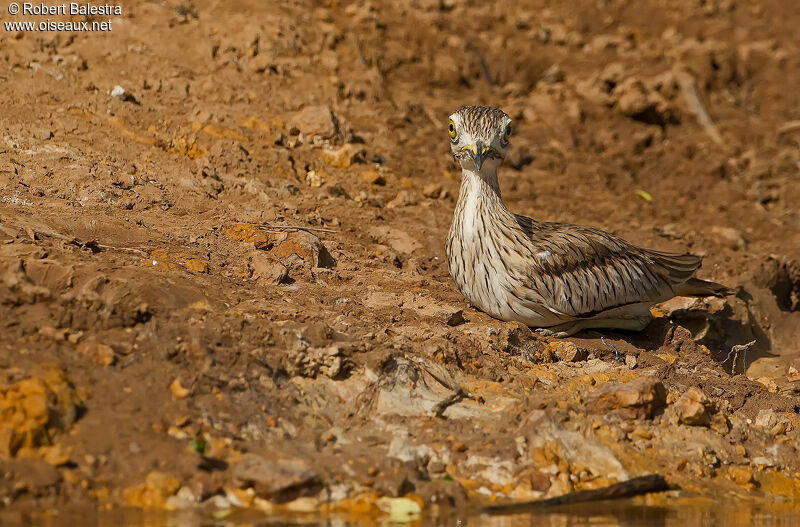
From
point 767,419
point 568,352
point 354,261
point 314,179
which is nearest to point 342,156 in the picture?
point 314,179

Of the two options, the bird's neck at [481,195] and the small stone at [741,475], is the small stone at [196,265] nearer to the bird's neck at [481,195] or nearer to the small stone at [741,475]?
the bird's neck at [481,195]

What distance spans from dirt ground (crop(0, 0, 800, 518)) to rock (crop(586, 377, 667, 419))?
0.02 metres

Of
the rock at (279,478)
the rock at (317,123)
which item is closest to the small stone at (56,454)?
the rock at (279,478)

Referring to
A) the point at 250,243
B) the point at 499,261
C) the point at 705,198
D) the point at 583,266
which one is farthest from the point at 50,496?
the point at 705,198

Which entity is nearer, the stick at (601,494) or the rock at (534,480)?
the stick at (601,494)

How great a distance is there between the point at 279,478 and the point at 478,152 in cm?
287

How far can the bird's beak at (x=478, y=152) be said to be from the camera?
6.69m

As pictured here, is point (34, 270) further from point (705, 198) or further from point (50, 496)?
point (705, 198)

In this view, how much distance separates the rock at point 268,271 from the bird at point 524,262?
126 cm

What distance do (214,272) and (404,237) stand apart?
7.00 ft

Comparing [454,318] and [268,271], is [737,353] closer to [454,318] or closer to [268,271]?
Result: [454,318]

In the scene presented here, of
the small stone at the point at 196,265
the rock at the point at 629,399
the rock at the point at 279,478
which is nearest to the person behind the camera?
the rock at the point at 279,478

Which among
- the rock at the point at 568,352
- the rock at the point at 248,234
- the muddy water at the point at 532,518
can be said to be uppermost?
the rock at the point at 248,234

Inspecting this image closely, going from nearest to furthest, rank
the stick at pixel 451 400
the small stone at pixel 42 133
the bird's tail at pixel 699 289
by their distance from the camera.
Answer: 1. the stick at pixel 451 400
2. the bird's tail at pixel 699 289
3. the small stone at pixel 42 133
